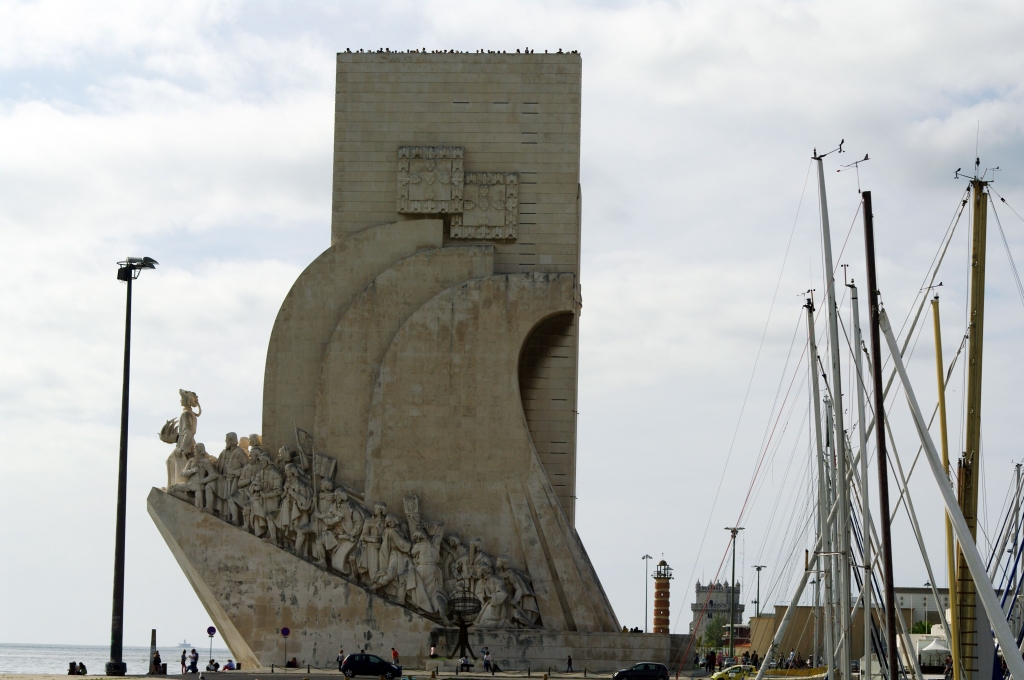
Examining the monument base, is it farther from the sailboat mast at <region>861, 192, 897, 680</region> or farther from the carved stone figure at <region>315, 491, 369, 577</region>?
the sailboat mast at <region>861, 192, 897, 680</region>

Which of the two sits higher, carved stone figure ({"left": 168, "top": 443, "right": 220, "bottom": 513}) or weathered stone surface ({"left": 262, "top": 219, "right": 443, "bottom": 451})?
weathered stone surface ({"left": 262, "top": 219, "right": 443, "bottom": 451})

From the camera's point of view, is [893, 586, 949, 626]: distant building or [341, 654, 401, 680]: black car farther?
[893, 586, 949, 626]: distant building

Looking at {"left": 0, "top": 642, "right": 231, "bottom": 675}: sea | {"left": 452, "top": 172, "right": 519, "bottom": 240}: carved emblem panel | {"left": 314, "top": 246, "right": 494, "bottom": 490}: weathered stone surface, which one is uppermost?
{"left": 452, "top": 172, "right": 519, "bottom": 240}: carved emblem panel

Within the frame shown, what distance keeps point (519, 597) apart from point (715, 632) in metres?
44.7

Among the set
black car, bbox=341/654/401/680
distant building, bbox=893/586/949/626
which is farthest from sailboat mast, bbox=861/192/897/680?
distant building, bbox=893/586/949/626

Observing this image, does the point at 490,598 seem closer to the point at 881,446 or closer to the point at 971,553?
the point at 881,446

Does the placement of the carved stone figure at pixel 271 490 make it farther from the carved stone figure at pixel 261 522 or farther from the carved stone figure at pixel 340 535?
the carved stone figure at pixel 340 535

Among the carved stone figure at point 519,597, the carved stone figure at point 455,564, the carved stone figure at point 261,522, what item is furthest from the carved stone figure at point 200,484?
the carved stone figure at point 519,597

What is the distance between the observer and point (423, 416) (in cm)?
3403

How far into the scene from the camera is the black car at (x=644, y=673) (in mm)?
30047

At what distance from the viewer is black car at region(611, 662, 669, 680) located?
30.0 meters

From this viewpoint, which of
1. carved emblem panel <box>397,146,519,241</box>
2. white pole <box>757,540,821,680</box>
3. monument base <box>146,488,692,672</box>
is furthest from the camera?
carved emblem panel <box>397,146,519,241</box>

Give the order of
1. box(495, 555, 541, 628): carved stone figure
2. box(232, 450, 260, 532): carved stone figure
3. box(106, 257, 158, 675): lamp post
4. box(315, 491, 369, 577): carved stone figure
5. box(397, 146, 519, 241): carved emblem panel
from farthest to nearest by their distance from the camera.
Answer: box(397, 146, 519, 241): carved emblem panel, box(232, 450, 260, 532): carved stone figure, box(315, 491, 369, 577): carved stone figure, box(495, 555, 541, 628): carved stone figure, box(106, 257, 158, 675): lamp post

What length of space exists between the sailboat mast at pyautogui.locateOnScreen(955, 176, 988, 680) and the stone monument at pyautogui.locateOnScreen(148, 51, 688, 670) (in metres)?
13.4
